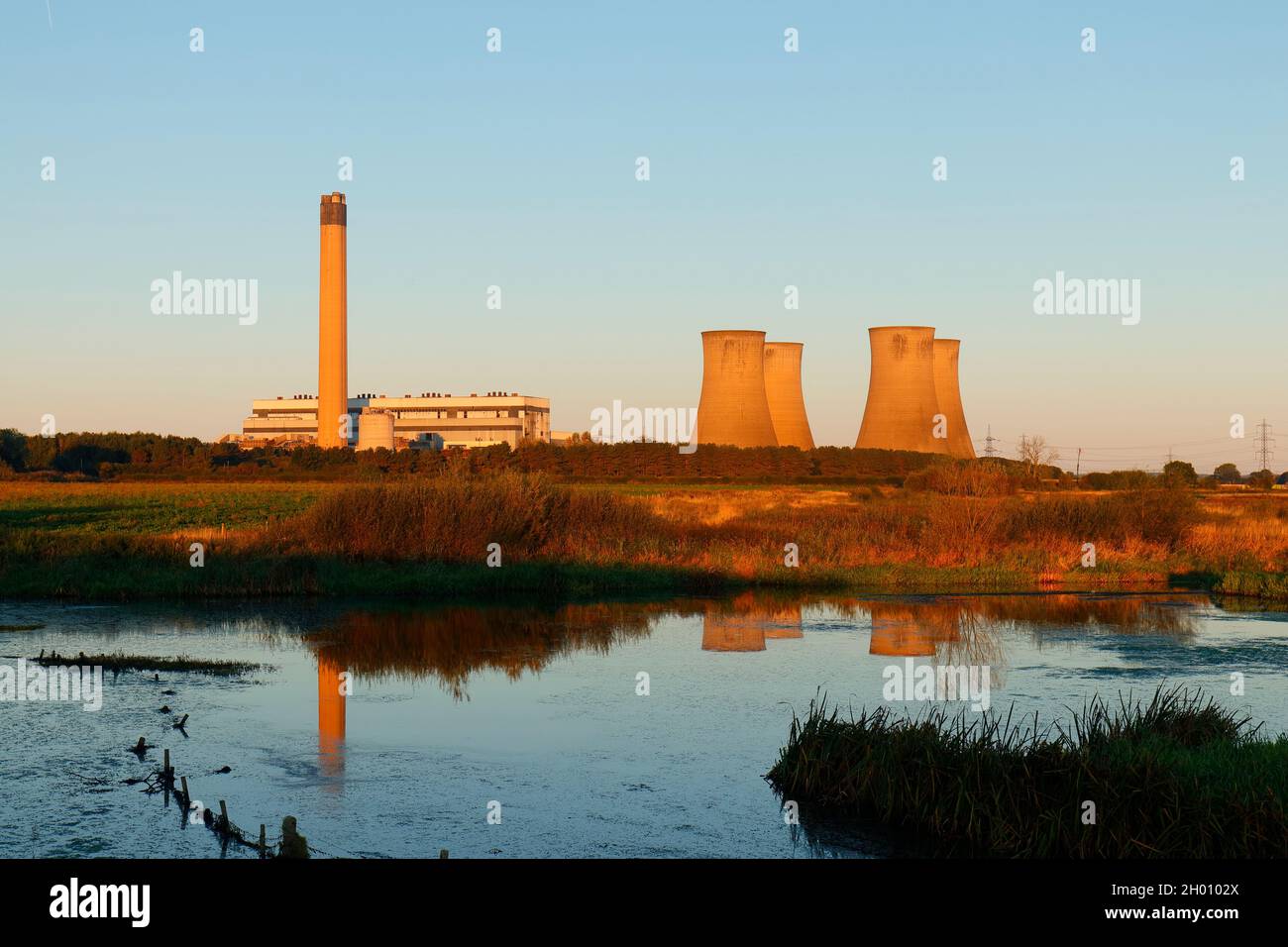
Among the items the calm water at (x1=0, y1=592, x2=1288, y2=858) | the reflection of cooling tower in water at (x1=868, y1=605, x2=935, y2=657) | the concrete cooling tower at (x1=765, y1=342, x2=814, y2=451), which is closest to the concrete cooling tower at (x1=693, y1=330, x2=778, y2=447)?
the concrete cooling tower at (x1=765, y1=342, x2=814, y2=451)

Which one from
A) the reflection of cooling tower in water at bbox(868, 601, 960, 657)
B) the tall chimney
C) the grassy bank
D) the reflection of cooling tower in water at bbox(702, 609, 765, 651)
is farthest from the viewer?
the tall chimney

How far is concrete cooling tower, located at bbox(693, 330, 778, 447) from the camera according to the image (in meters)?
42.8

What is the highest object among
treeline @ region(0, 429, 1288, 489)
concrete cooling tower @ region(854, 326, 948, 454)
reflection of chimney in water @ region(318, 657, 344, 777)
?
concrete cooling tower @ region(854, 326, 948, 454)

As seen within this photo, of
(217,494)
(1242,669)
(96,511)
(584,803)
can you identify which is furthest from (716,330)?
(584,803)

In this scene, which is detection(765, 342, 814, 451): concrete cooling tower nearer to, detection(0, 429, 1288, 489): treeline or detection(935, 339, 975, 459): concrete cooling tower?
detection(0, 429, 1288, 489): treeline

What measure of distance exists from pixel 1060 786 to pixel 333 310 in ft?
177

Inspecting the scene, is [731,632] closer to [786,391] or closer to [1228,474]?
[786,391]

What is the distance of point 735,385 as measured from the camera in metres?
42.9

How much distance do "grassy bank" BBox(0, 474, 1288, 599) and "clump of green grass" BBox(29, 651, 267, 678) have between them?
211 inches

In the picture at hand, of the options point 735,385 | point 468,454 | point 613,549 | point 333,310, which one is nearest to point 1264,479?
point 735,385

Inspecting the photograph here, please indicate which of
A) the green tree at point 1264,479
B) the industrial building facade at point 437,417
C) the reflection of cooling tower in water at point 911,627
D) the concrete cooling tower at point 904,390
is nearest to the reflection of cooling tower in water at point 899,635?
the reflection of cooling tower in water at point 911,627

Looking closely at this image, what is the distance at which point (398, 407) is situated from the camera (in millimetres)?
102938
